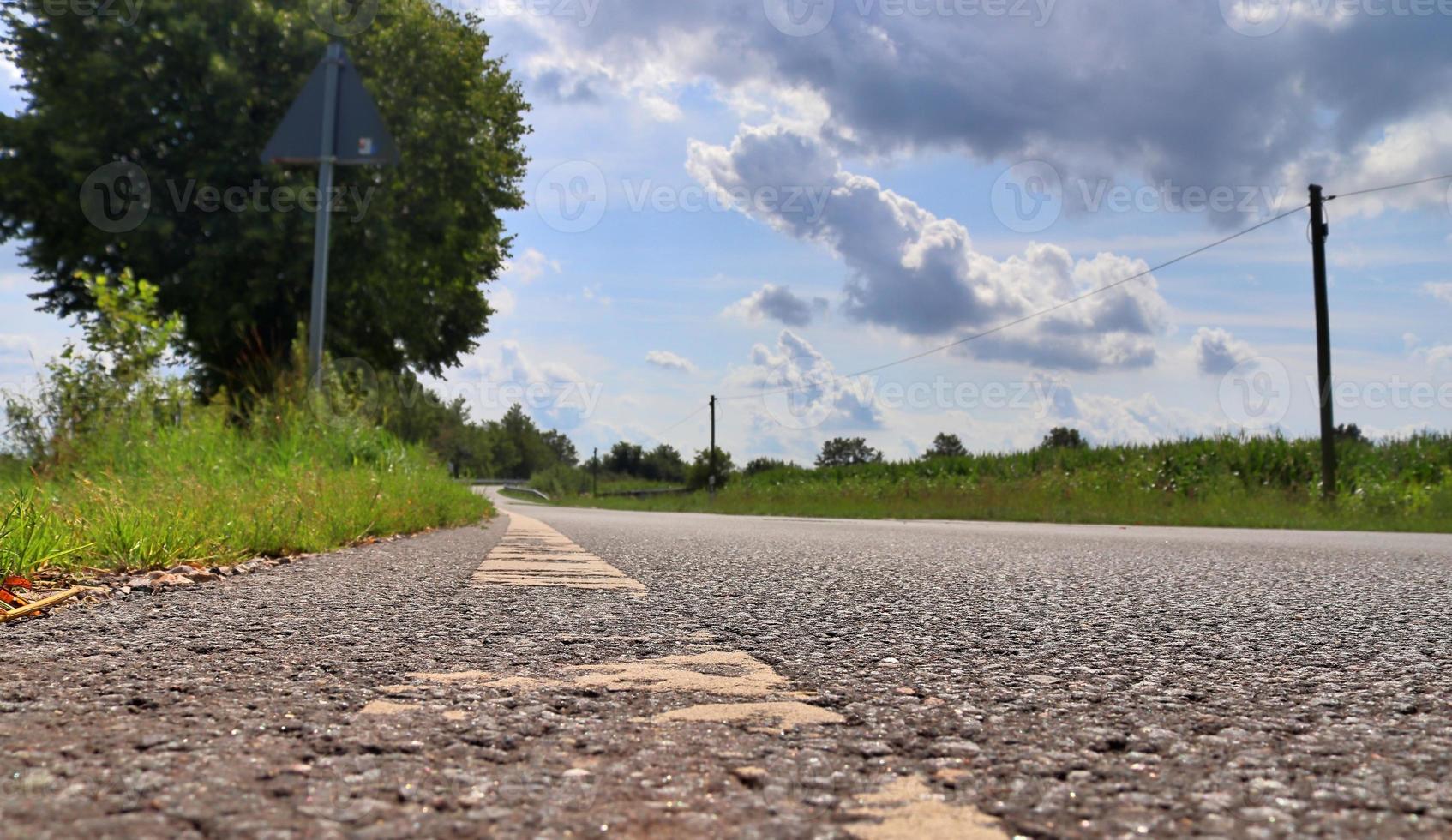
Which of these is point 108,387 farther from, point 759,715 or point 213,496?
point 759,715

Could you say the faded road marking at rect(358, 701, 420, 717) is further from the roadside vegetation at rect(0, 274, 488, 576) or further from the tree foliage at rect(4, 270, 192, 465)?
the tree foliage at rect(4, 270, 192, 465)

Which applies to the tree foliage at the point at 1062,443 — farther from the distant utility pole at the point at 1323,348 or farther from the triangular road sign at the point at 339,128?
the triangular road sign at the point at 339,128

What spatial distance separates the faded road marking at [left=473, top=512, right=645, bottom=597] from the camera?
3.43m

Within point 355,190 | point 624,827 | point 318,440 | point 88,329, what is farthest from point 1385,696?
point 355,190

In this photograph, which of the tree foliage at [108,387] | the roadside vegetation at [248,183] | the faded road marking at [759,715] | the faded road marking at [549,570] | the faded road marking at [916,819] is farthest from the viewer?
the roadside vegetation at [248,183]

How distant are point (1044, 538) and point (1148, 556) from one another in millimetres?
2340

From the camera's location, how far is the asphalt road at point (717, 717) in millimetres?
1020

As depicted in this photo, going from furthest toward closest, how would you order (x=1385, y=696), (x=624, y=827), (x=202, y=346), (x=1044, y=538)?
(x=202, y=346) < (x=1044, y=538) < (x=1385, y=696) < (x=624, y=827)

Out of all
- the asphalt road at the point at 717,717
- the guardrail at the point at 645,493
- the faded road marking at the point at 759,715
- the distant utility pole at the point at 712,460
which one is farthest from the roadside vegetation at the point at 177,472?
the guardrail at the point at 645,493

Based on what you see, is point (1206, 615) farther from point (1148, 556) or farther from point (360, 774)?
point (1148, 556)

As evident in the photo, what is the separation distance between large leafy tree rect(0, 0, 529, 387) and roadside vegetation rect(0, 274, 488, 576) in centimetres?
744

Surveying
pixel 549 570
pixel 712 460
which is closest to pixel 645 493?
pixel 712 460

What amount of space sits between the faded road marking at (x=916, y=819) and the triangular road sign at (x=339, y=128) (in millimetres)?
7860

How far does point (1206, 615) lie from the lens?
2.81 metres
